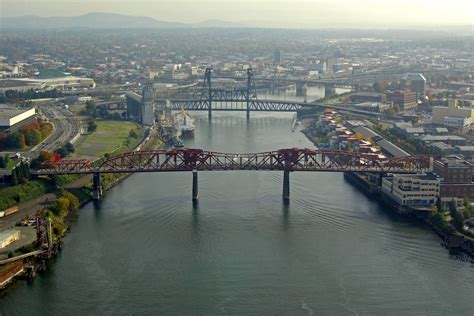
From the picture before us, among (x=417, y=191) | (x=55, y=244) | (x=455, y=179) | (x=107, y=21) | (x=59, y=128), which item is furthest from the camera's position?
(x=107, y=21)

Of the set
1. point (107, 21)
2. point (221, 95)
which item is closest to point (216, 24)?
point (107, 21)

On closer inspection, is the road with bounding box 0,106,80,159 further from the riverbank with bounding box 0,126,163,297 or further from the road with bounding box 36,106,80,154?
the riverbank with bounding box 0,126,163,297

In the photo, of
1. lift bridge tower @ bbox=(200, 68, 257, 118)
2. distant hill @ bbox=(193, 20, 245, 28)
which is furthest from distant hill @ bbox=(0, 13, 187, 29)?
lift bridge tower @ bbox=(200, 68, 257, 118)

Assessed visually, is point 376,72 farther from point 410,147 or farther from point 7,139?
point 7,139

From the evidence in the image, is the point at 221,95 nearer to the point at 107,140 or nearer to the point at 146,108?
the point at 146,108

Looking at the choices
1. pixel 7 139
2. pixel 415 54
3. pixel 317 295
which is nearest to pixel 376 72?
pixel 415 54
